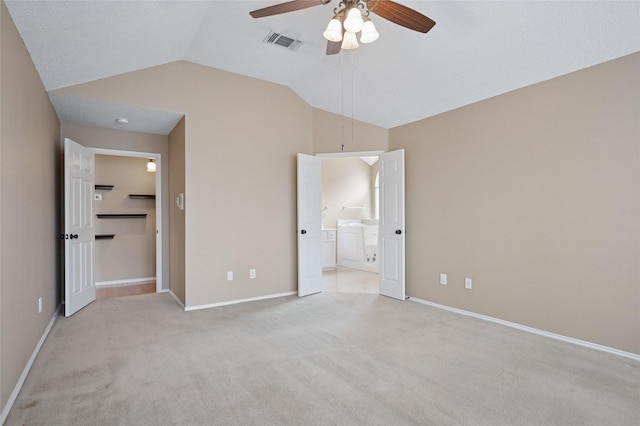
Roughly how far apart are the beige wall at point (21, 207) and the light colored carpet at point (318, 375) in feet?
0.91

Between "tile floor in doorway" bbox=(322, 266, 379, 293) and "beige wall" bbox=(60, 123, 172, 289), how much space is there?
2510mm

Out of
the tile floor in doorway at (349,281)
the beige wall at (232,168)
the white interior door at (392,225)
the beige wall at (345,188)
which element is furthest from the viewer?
the beige wall at (345,188)

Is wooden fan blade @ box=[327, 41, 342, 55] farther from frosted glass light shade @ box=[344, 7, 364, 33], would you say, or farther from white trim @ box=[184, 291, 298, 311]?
white trim @ box=[184, 291, 298, 311]

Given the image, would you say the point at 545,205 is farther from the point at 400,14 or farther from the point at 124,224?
the point at 124,224

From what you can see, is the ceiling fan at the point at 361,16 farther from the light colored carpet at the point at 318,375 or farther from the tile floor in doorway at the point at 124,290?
the tile floor in doorway at the point at 124,290

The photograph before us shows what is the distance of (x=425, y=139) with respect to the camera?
14.4 feet

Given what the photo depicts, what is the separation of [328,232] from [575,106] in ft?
15.2

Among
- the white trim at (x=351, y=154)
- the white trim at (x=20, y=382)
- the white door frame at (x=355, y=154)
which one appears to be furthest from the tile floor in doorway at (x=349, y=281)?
the white trim at (x=20, y=382)

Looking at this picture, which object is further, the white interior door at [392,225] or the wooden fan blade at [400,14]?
the white interior door at [392,225]

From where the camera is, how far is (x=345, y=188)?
7.84 m

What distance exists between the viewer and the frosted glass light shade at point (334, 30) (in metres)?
2.33

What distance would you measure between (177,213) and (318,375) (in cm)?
305

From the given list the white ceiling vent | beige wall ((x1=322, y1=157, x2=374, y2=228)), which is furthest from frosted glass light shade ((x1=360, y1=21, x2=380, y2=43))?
beige wall ((x1=322, y1=157, x2=374, y2=228))

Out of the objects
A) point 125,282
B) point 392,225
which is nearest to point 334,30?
point 392,225
